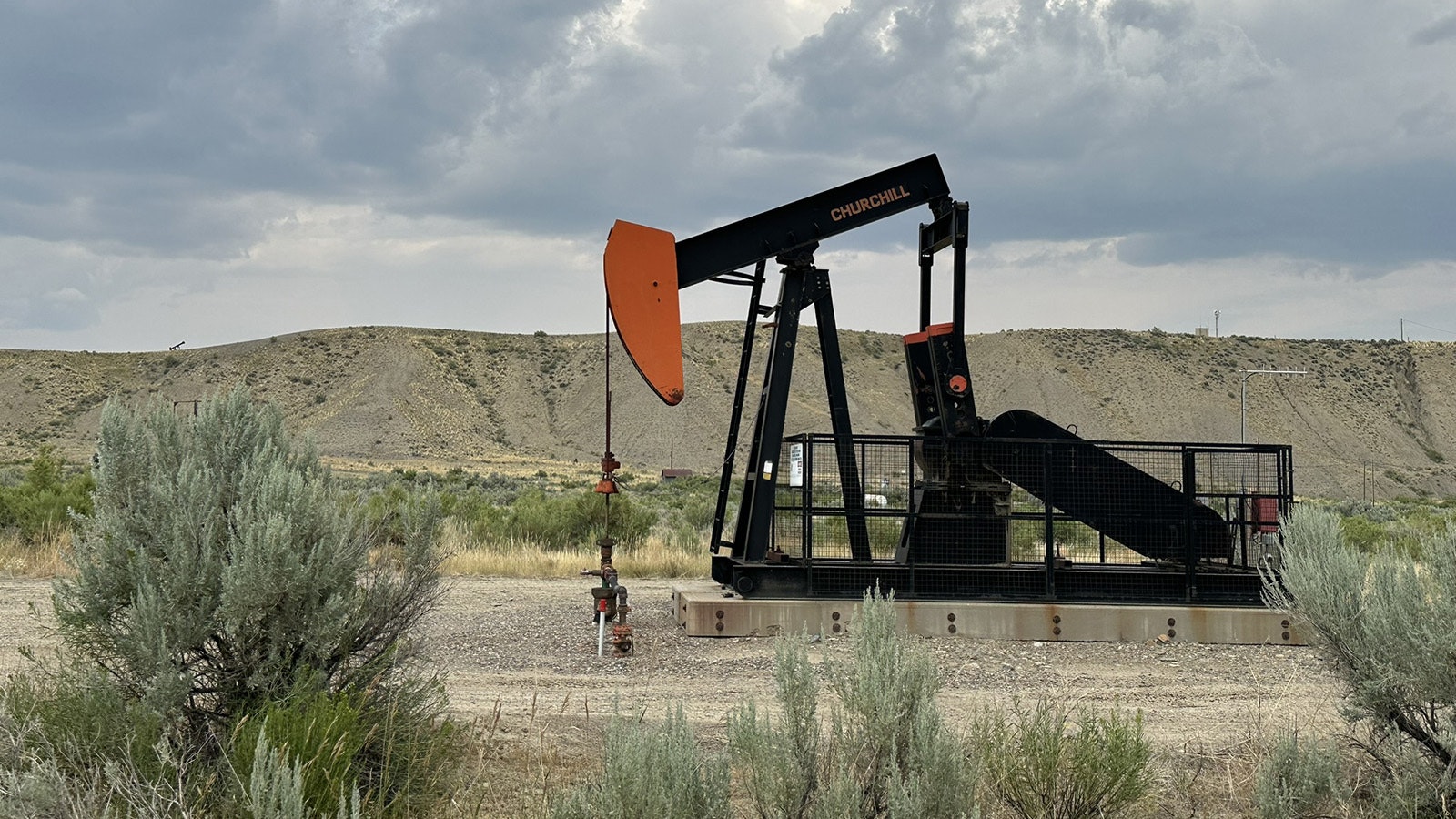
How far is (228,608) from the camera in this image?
4.46 m

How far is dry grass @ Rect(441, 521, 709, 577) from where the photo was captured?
598 inches

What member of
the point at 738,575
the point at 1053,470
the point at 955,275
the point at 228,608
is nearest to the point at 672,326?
the point at 738,575

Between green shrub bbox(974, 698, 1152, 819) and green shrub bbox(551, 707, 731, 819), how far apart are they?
1.35 metres

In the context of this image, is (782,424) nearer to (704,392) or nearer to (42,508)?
(42,508)

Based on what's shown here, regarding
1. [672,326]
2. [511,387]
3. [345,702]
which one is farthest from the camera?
[511,387]

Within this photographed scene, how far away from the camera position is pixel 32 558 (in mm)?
14531

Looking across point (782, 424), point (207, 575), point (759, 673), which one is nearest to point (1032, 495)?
point (782, 424)

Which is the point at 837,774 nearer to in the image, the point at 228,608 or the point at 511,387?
the point at 228,608

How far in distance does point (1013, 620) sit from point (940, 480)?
→ 1.36 metres

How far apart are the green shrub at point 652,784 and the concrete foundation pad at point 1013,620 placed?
590 centimetres

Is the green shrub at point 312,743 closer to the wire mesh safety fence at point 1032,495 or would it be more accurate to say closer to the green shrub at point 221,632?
the green shrub at point 221,632

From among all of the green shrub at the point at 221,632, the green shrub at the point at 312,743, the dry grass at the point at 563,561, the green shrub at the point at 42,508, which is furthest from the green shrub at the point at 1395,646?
the green shrub at the point at 42,508

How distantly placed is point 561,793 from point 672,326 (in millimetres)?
5610

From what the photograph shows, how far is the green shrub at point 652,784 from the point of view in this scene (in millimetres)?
3822
